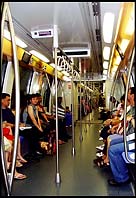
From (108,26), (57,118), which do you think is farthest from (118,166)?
(108,26)

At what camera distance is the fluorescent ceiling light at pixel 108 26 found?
4688 millimetres

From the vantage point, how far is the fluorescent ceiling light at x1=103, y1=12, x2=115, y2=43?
15.4 feet

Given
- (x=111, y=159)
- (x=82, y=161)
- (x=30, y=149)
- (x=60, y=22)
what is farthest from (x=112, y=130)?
(x=60, y=22)

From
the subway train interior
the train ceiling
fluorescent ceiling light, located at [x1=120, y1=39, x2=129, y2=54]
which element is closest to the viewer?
the subway train interior

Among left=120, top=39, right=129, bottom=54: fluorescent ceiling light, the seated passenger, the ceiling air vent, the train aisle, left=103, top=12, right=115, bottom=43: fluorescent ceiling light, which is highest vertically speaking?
left=103, top=12, right=115, bottom=43: fluorescent ceiling light

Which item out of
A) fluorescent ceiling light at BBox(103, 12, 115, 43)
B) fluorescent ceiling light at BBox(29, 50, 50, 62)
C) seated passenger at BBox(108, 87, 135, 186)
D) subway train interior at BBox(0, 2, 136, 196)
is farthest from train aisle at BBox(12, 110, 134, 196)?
fluorescent ceiling light at BBox(29, 50, 50, 62)

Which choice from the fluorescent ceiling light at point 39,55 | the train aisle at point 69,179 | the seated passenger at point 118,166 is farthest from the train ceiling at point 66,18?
the train aisle at point 69,179

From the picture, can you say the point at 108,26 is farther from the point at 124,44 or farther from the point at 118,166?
the point at 118,166

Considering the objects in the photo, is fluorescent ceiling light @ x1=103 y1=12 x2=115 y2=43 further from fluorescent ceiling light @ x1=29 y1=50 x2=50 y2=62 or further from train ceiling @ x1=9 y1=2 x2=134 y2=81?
fluorescent ceiling light @ x1=29 y1=50 x2=50 y2=62

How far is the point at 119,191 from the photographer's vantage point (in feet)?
12.1

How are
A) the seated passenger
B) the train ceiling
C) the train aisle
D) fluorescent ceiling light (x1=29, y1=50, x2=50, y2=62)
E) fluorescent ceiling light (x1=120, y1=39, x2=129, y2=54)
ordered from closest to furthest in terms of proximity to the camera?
the train aisle
the seated passenger
the train ceiling
fluorescent ceiling light (x1=120, y1=39, x2=129, y2=54)
fluorescent ceiling light (x1=29, y1=50, x2=50, y2=62)

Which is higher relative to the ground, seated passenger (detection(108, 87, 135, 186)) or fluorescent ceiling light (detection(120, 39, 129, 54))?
fluorescent ceiling light (detection(120, 39, 129, 54))

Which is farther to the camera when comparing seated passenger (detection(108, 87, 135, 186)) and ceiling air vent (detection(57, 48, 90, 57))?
ceiling air vent (detection(57, 48, 90, 57))

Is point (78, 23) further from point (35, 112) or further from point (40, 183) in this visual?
point (40, 183)
